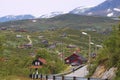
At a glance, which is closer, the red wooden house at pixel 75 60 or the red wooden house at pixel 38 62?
the red wooden house at pixel 38 62

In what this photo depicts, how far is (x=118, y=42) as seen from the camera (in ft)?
130

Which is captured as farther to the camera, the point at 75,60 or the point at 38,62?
the point at 75,60

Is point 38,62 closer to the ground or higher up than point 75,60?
higher up

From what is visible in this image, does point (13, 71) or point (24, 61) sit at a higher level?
point (13, 71)

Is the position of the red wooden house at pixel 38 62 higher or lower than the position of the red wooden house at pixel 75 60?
higher

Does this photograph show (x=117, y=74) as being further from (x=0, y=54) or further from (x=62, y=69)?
(x=62, y=69)

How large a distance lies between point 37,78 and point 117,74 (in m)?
16.4

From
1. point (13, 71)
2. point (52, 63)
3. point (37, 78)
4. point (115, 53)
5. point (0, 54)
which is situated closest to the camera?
point (115, 53)

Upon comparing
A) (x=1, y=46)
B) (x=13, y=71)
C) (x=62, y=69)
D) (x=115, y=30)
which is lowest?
(x=62, y=69)

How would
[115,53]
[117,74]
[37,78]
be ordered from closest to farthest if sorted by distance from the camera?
[117,74] → [115,53] → [37,78]

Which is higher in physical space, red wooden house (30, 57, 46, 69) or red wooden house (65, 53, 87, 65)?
red wooden house (30, 57, 46, 69)

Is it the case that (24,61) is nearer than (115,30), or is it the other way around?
(115,30)

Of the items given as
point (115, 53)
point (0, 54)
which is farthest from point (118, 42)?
point (0, 54)

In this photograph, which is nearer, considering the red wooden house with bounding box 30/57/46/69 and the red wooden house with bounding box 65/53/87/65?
the red wooden house with bounding box 30/57/46/69
